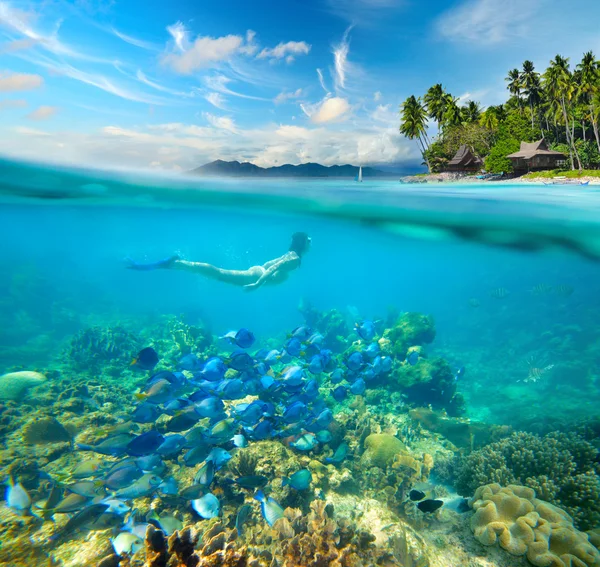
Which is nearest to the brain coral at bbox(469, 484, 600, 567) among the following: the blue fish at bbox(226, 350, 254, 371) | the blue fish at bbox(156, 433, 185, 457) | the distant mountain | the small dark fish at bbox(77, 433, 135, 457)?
the blue fish at bbox(226, 350, 254, 371)

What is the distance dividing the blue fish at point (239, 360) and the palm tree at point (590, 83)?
36738mm

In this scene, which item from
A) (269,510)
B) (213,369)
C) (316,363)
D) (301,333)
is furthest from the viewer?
(301,333)

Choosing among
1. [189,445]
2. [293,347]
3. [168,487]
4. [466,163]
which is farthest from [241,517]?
[466,163]

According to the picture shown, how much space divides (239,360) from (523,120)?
39217 mm

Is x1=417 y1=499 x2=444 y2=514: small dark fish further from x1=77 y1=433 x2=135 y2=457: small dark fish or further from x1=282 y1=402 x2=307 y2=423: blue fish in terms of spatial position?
x1=77 y1=433 x2=135 y2=457: small dark fish

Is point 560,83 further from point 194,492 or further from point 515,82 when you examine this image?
point 194,492

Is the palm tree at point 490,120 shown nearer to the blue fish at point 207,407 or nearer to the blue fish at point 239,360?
the blue fish at point 239,360

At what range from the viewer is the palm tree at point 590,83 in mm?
29855

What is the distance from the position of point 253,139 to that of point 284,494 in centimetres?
1158

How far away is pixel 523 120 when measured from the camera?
3281 centimetres

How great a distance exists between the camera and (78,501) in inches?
165

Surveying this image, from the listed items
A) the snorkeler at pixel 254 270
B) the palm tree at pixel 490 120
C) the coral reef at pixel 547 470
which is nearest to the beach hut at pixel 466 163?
the palm tree at pixel 490 120

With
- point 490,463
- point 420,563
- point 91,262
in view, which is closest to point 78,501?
point 420,563

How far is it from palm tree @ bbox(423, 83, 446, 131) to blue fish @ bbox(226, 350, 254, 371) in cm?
3981
